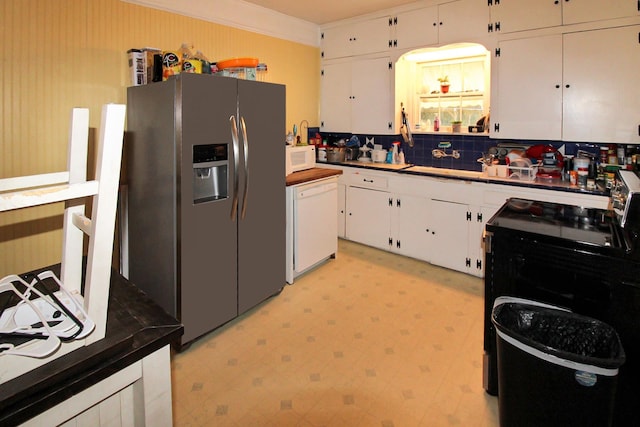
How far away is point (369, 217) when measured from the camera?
14.5 ft

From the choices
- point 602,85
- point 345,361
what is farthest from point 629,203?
point 602,85

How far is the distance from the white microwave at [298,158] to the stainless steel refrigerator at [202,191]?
2.31ft

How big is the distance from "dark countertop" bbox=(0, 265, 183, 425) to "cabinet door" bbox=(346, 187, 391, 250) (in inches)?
129

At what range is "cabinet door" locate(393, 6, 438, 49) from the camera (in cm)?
388

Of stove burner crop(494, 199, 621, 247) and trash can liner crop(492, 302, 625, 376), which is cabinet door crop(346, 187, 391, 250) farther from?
trash can liner crop(492, 302, 625, 376)

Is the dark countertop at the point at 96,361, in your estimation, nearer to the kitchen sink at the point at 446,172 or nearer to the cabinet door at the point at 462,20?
the kitchen sink at the point at 446,172

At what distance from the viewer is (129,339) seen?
3.43ft

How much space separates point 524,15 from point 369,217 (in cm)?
243

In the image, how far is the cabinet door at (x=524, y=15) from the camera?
124 inches

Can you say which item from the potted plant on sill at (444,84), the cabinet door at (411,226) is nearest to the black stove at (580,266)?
the cabinet door at (411,226)

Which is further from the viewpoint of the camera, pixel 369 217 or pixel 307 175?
pixel 369 217

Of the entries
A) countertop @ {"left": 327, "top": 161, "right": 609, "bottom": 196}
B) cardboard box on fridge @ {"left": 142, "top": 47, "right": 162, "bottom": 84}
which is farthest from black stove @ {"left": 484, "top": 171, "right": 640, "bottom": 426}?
cardboard box on fridge @ {"left": 142, "top": 47, "right": 162, "bottom": 84}

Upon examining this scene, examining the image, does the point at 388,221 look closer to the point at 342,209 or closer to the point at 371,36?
the point at 342,209

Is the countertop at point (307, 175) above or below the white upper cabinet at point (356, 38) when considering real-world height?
below
